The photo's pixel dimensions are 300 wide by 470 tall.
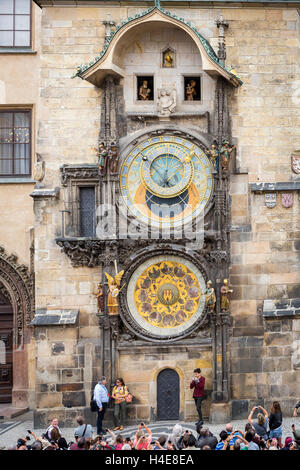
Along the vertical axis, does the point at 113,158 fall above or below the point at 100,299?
above

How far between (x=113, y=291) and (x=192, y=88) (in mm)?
5749

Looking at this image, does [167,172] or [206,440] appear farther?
[167,172]

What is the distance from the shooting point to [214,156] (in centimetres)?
1927

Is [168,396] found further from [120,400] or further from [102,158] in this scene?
[102,158]

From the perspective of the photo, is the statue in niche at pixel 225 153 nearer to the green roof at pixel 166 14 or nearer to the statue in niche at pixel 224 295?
the green roof at pixel 166 14

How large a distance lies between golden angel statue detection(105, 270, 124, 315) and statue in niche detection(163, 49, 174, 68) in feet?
18.3

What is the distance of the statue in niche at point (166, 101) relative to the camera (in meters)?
19.7

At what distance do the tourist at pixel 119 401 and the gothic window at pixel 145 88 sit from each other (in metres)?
7.31

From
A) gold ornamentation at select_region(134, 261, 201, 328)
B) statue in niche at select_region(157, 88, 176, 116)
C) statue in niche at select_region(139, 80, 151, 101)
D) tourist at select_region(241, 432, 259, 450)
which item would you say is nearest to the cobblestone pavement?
gold ornamentation at select_region(134, 261, 201, 328)

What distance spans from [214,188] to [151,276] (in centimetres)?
277

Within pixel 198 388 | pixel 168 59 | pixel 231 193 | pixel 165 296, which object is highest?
pixel 168 59

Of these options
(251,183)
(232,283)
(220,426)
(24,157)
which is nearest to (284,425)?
(220,426)

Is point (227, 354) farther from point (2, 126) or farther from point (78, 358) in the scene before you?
point (2, 126)

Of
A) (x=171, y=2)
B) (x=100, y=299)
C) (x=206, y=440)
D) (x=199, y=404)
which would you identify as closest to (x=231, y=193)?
(x=100, y=299)
